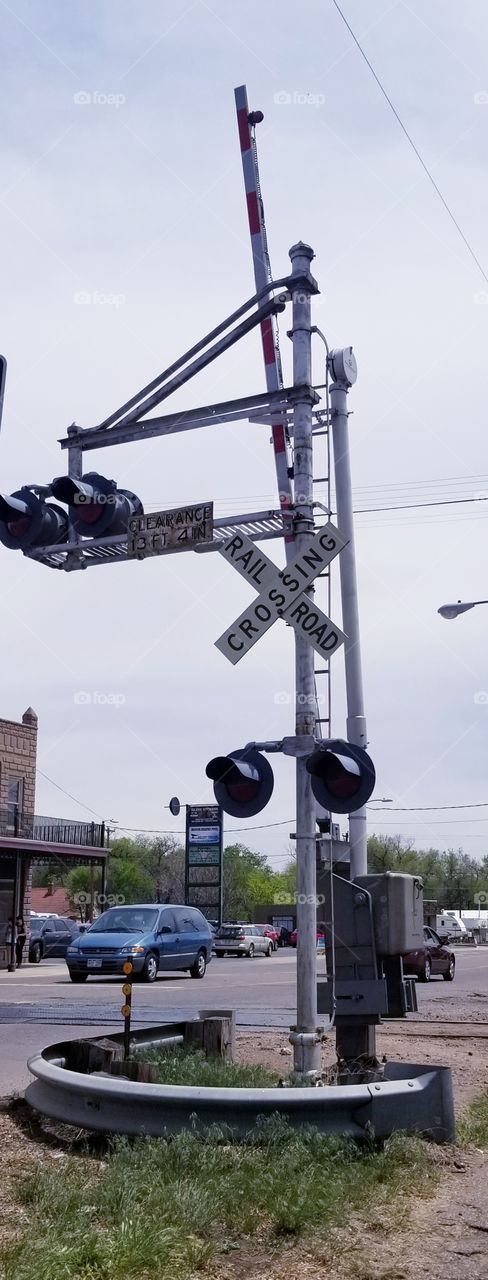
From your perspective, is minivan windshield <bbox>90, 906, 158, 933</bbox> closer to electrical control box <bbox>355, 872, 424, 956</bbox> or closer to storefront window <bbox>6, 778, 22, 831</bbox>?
storefront window <bbox>6, 778, 22, 831</bbox>

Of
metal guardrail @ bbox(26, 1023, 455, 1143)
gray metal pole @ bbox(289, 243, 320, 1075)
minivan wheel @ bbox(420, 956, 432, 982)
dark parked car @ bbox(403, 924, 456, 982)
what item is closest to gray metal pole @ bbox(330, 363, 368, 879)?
gray metal pole @ bbox(289, 243, 320, 1075)

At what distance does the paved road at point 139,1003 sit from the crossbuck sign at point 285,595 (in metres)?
3.60

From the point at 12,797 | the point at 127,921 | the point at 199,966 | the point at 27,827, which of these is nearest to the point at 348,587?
the point at 127,921

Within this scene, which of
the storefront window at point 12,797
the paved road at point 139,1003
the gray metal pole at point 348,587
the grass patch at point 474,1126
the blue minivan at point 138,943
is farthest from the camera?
the storefront window at point 12,797

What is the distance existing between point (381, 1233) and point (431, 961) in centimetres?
2252

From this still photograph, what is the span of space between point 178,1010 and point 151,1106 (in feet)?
31.4

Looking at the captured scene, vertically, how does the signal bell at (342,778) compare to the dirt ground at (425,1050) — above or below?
above

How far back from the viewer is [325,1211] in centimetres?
495

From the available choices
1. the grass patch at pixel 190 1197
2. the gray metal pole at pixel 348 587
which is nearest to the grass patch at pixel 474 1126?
the grass patch at pixel 190 1197

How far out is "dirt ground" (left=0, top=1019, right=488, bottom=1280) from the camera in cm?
446

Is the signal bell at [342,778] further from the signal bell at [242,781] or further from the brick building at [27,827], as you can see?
the brick building at [27,827]

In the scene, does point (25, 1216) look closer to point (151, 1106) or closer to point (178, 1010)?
point (151, 1106)

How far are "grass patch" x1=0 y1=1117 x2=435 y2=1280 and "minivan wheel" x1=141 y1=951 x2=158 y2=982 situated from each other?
621 inches

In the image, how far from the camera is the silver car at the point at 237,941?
4284cm
